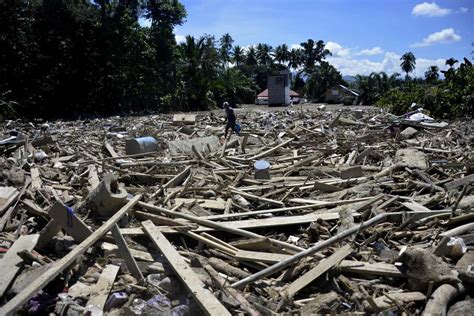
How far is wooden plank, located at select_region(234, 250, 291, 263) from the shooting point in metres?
4.13

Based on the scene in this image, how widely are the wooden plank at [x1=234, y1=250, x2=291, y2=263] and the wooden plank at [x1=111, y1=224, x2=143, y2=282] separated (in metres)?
1.03

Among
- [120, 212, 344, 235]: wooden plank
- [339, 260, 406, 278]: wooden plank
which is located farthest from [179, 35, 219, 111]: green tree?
[339, 260, 406, 278]: wooden plank

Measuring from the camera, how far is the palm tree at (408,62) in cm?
7556

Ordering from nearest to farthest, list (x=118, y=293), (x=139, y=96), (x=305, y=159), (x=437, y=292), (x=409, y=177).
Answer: (x=437, y=292)
(x=118, y=293)
(x=409, y=177)
(x=305, y=159)
(x=139, y=96)

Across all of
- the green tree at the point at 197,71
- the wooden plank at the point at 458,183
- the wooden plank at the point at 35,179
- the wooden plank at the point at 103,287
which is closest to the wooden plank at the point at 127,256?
the wooden plank at the point at 103,287

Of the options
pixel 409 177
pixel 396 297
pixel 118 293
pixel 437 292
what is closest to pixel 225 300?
pixel 118 293

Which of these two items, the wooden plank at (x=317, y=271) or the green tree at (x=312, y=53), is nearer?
the wooden plank at (x=317, y=271)

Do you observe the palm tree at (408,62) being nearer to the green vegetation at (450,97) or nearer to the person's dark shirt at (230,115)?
the green vegetation at (450,97)

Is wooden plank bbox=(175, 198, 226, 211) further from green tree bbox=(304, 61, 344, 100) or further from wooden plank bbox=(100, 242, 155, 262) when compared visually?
green tree bbox=(304, 61, 344, 100)

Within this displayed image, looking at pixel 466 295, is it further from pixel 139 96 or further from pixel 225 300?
pixel 139 96

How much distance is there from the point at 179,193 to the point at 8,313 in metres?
3.88

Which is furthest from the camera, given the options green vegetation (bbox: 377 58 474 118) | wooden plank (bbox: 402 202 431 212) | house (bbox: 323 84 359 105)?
house (bbox: 323 84 359 105)

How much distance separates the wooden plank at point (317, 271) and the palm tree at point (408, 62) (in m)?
80.0

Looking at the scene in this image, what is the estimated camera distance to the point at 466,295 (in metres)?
3.47
